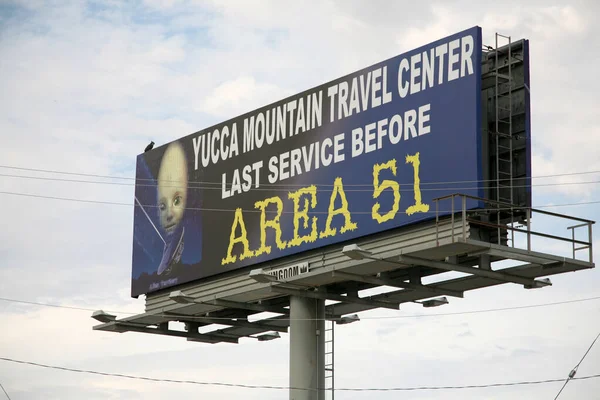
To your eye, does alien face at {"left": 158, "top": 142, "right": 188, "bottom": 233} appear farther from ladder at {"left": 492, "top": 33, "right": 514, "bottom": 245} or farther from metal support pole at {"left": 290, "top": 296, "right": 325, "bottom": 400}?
ladder at {"left": 492, "top": 33, "right": 514, "bottom": 245}

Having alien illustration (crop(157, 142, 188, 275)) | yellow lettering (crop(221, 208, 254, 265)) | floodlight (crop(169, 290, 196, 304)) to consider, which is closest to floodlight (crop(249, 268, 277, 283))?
yellow lettering (crop(221, 208, 254, 265))

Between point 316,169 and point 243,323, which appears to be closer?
point 316,169

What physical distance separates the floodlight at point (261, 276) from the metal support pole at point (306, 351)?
1710 millimetres

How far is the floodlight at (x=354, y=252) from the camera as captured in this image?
3100 cm

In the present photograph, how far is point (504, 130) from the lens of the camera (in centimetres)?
3131

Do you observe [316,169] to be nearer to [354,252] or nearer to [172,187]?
[354,252]

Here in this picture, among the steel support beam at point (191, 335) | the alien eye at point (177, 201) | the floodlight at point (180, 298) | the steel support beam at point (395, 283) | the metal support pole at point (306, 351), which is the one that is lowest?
the metal support pole at point (306, 351)

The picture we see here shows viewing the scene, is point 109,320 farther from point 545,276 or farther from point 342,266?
point 545,276

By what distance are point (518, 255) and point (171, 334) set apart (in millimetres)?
13763

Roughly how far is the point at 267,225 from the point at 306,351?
3.60 metres

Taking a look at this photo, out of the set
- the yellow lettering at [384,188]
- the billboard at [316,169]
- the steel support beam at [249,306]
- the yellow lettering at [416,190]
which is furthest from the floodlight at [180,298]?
the yellow lettering at [416,190]

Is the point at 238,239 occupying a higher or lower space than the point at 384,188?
lower

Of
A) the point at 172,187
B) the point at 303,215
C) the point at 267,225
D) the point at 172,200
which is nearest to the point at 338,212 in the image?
the point at 303,215

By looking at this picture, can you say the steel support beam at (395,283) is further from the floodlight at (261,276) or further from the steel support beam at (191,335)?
the steel support beam at (191,335)
